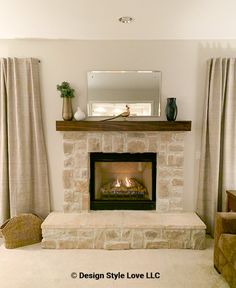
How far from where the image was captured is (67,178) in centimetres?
360

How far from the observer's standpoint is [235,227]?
2584mm

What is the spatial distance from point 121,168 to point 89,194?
544 millimetres

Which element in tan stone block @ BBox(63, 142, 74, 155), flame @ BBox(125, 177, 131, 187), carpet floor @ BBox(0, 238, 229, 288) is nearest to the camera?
carpet floor @ BBox(0, 238, 229, 288)

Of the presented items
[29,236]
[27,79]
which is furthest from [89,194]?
[27,79]

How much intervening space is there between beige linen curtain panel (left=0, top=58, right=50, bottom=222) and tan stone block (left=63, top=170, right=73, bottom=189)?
23 cm

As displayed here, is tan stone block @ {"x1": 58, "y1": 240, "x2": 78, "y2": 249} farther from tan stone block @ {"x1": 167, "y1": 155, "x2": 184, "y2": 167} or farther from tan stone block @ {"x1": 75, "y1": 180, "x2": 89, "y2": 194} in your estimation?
tan stone block @ {"x1": 167, "y1": 155, "x2": 184, "y2": 167}

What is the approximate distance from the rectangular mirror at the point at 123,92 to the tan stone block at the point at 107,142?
10.9 inches

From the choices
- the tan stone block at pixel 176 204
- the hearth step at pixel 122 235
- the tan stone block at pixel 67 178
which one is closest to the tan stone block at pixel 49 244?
the hearth step at pixel 122 235

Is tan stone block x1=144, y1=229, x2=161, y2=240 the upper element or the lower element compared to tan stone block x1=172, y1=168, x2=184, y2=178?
lower

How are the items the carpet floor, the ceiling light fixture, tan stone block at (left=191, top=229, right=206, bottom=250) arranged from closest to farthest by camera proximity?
the carpet floor < the ceiling light fixture < tan stone block at (left=191, top=229, right=206, bottom=250)

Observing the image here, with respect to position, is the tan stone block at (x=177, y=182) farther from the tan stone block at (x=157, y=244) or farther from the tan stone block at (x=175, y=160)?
the tan stone block at (x=157, y=244)

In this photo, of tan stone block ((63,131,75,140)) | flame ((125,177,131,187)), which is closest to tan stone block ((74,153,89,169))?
tan stone block ((63,131,75,140))

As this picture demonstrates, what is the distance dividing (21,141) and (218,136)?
7.91ft

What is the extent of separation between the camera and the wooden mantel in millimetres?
3363
